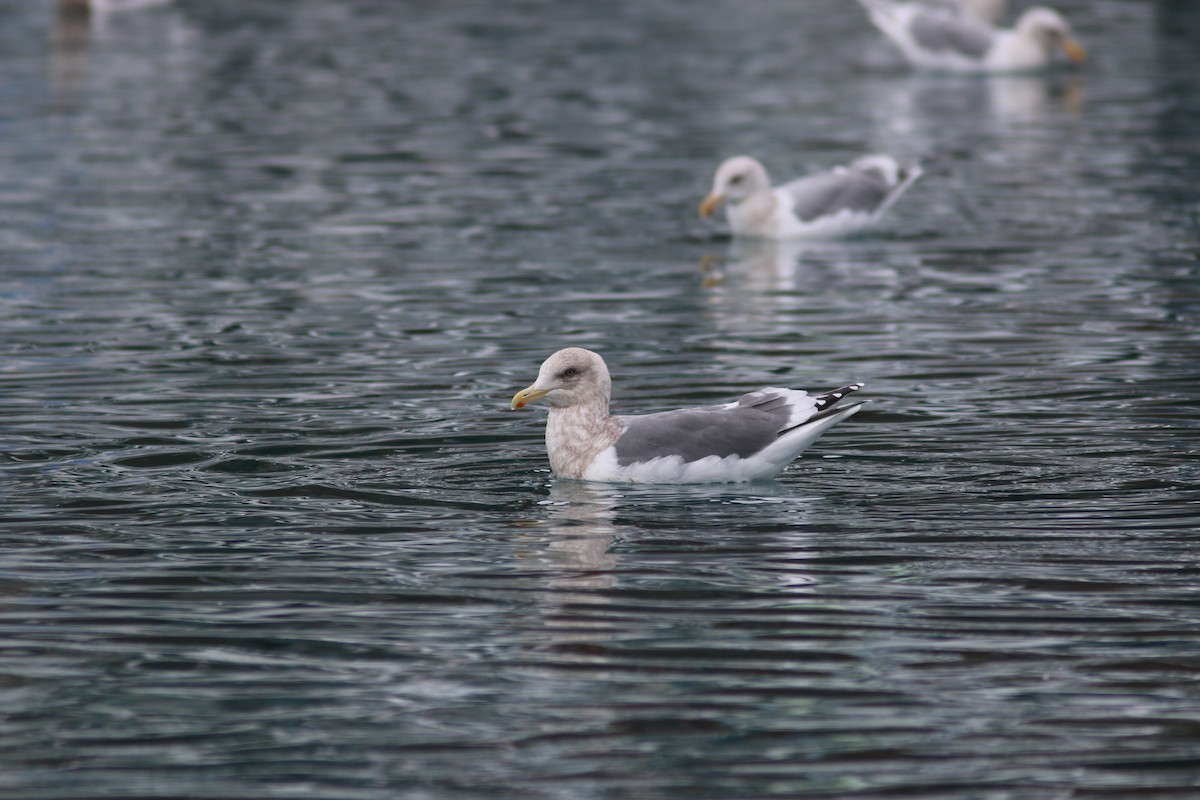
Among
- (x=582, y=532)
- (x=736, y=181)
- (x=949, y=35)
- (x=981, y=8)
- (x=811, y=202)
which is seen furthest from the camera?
(x=981, y=8)

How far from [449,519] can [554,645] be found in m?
2.24

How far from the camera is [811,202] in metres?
20.9

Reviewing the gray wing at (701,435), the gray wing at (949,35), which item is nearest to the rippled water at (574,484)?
the gray wing at (701,435)

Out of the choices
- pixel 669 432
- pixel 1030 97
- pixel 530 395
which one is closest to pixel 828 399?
pixel 669 432

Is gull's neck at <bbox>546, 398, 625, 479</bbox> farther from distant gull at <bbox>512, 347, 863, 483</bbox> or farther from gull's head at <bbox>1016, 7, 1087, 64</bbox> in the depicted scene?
gull's head at <bbox>1016, 7, 1087, 64</bbox>

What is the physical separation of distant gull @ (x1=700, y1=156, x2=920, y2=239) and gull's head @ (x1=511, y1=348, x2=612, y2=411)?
917cm

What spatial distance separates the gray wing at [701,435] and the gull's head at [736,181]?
29.2ft

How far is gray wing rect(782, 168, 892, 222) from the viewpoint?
2092cm

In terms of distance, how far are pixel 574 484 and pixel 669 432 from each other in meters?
0.67

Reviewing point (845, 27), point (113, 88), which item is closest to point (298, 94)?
point (113, 88)

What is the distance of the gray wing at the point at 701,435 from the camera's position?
11.5 metres

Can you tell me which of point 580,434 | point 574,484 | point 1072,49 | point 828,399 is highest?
point 1072,49

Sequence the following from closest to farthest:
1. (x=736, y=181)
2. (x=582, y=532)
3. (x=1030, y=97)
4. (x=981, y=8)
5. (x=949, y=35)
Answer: (x=582, y=532)
(x=736, y=181)
(x=1030, y=97)
(x=949, y=35)
(x=981, y=8)

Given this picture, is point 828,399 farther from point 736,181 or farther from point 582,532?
point 736,181
